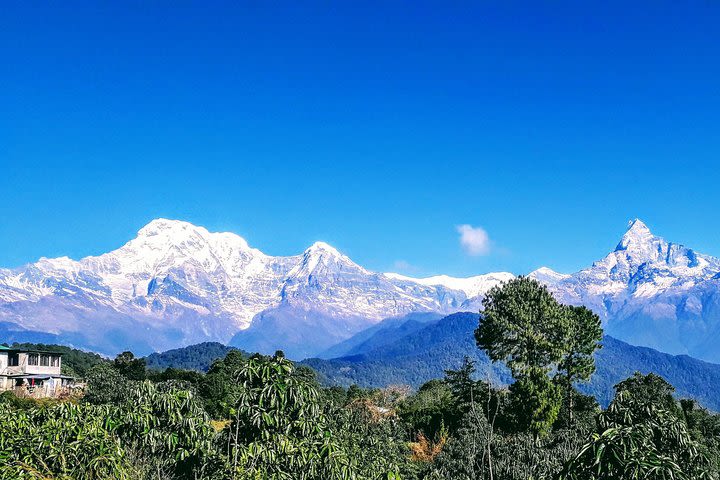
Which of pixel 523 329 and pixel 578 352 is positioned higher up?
pixel 523 329

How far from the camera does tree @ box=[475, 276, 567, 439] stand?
158 feet

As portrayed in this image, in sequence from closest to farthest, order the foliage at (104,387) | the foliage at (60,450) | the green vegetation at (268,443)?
1. the green vegetation at (268,443)
2. the foliage at (60,450)
3. the foliage at (104,387)

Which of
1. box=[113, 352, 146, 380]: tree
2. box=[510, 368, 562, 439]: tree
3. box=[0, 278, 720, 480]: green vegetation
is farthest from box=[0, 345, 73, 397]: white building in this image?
box=[0, 278, 720, 480]: green vegetation

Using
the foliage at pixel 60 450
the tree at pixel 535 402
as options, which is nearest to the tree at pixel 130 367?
the tree at pixel 535 402

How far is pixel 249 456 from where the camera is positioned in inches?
531

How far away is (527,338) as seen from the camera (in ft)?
166

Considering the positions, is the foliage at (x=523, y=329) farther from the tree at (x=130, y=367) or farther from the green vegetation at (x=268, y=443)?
the tree at (x=130, y=367)

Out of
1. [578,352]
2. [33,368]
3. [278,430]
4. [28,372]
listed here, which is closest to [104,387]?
[28,372]

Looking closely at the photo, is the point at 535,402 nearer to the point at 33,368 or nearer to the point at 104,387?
the point at 104,387

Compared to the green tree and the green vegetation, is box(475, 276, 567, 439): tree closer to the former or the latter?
the green vegetation

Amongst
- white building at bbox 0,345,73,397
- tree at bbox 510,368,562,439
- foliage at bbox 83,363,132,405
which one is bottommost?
tree at bbox 510,368,562,439

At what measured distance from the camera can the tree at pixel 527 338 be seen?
48219mm

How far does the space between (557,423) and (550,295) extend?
11.2m

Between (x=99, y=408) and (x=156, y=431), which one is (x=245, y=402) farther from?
(x=99, y=408)
